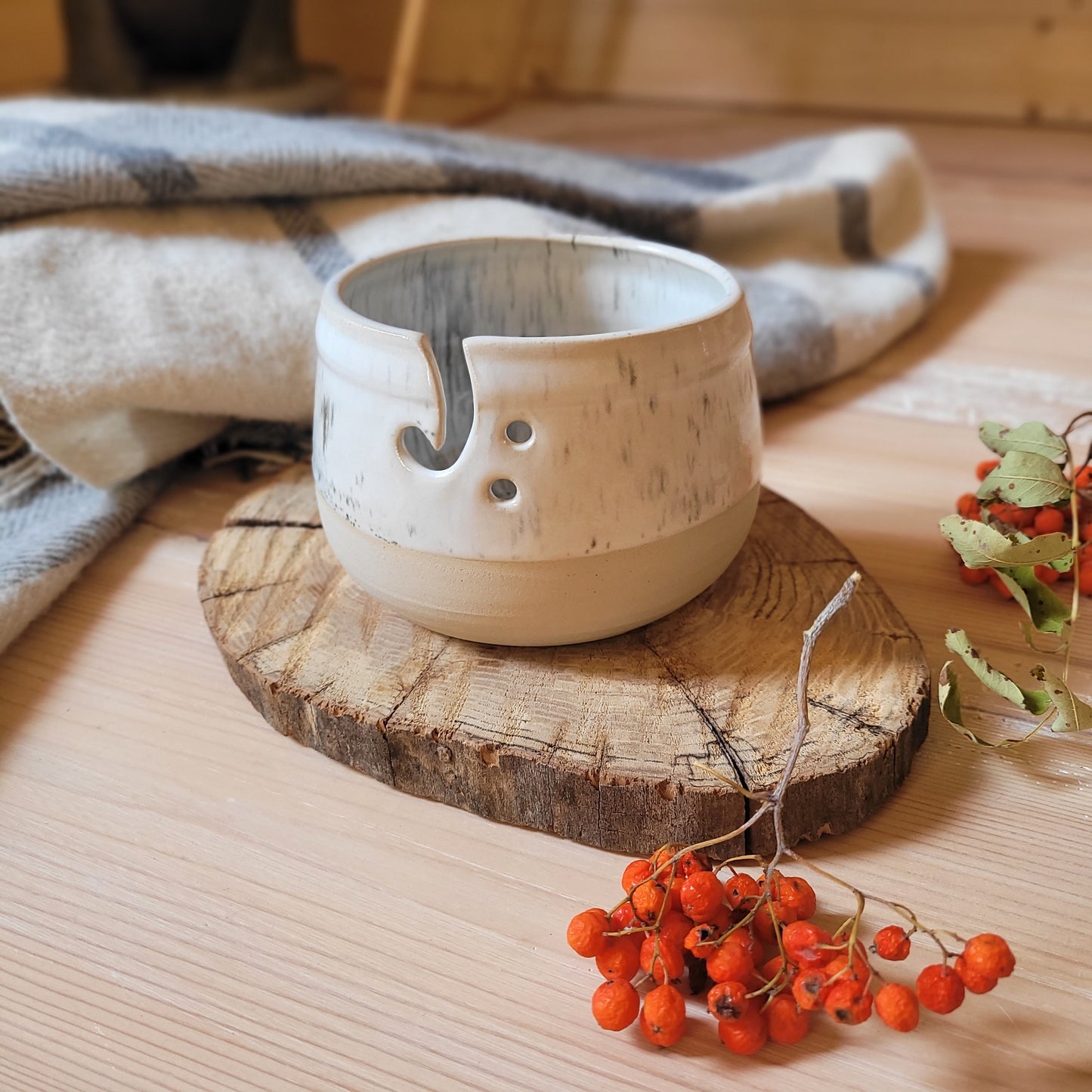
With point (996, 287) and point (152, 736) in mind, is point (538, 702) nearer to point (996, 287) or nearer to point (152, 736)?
point (152, 736)

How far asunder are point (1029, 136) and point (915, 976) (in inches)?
52.7

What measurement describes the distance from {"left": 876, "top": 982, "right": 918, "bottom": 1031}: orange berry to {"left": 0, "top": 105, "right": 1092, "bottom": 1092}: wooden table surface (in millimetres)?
22

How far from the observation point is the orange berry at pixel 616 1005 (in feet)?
1.03

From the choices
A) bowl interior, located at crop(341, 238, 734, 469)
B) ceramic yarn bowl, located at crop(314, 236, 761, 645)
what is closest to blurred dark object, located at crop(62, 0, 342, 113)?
bowl interior, located at crop(341, 238, 734, 469)

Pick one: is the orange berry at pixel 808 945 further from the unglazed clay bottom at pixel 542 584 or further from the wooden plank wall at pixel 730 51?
the wooden plank wall at pixel 730 51

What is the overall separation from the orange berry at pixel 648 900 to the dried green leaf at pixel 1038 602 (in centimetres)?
16

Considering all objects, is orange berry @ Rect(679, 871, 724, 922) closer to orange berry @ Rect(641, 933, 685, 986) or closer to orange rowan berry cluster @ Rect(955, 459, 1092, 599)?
orange berry @ Rect(641, 933, 685, 986)

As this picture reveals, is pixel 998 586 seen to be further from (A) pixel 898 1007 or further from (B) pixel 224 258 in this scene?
(B) pixel 224 258

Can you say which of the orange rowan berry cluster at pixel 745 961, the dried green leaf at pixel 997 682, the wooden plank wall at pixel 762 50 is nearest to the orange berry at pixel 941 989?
the orange rowan berry cluster at pixel 745 961

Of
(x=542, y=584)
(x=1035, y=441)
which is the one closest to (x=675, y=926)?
(x=542, y=584)

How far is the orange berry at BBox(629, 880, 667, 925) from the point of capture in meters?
0.33

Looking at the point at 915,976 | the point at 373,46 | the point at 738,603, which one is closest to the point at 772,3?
the point at 373,46

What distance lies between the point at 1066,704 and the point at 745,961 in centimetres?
15

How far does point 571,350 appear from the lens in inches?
14.2
